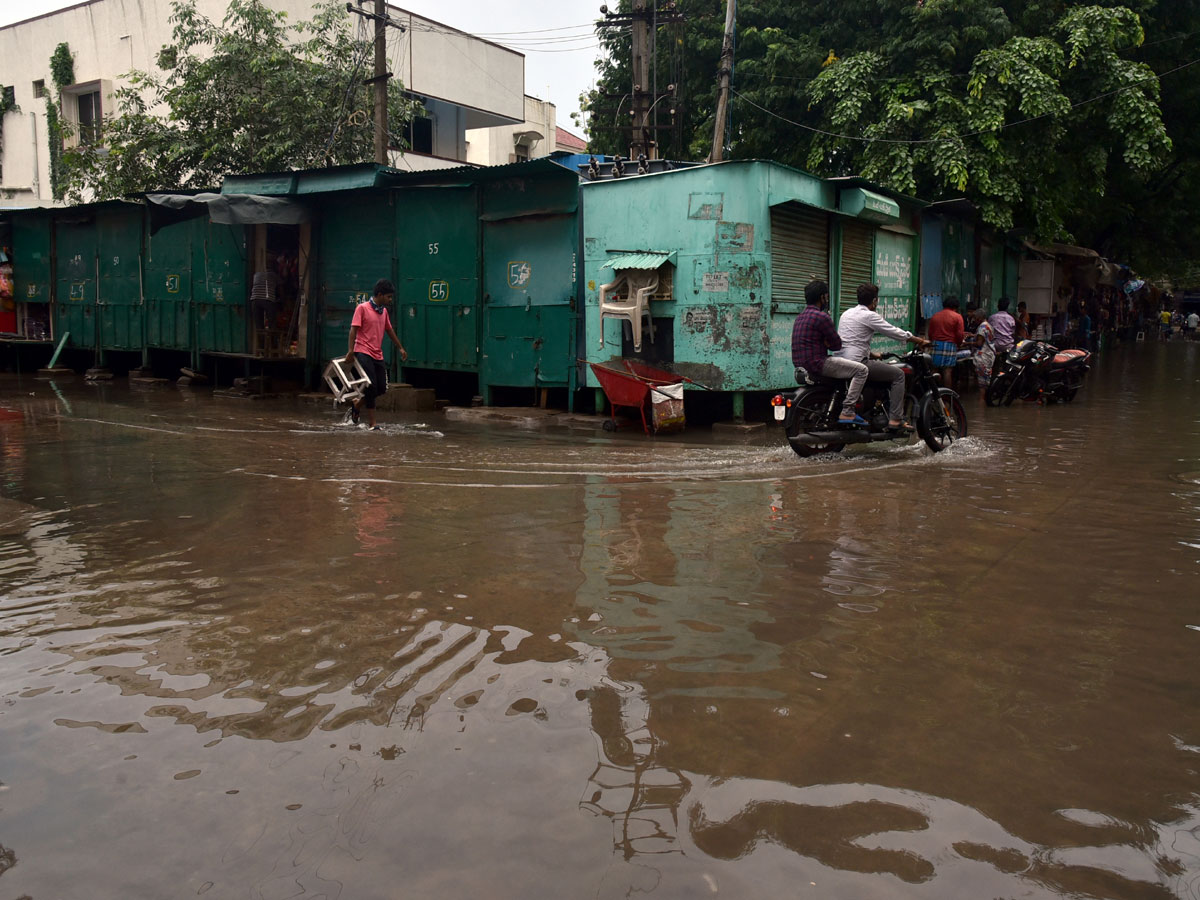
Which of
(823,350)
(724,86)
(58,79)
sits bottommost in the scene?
(823,350)

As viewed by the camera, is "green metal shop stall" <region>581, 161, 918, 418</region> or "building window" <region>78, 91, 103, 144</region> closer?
"green metal shop stall" <region>581, 161, 918, 418</region>

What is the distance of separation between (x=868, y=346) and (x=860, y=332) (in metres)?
0.16

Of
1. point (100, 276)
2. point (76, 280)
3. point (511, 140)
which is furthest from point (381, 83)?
point (511, 140)

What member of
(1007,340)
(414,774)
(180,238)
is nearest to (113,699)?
(414,774)

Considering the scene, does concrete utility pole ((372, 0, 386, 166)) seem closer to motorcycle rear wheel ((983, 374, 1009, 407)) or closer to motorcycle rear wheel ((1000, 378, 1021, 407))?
A: motorcycle rear wheel ((983, 374, 1009, 407))

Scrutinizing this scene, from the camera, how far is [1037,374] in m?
15.0

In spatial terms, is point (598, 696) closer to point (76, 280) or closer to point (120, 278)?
point (120, 278)

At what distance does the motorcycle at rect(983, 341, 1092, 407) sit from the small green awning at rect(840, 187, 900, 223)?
2.94 meters

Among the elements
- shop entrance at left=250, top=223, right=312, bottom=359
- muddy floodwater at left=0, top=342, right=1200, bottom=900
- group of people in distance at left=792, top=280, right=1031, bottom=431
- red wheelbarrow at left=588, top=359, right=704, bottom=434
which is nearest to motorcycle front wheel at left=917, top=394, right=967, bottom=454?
group of people in distance at left=792, top=280, right=1031, bottom=431

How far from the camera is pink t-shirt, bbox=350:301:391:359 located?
11328mm

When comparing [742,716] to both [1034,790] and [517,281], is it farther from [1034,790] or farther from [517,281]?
[517,281]

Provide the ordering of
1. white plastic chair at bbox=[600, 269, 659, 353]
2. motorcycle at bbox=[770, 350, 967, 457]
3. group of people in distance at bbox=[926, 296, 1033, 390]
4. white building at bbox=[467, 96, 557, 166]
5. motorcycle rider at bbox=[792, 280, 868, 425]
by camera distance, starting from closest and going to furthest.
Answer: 1. motorcycle rider at bbox=[792, 280, 868, 425]
2. motorcycle at bbox=[770, 350, 967, 457]
3. white plastic chair at bbox=[600, 269, 659, 353]
4. group of people in distance at bbox=[926, 296, 1033, 390]
5. white building at bbox=[467, 96, 557, 166]

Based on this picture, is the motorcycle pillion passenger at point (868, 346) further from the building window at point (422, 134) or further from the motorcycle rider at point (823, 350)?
the building window at point (422, 134)

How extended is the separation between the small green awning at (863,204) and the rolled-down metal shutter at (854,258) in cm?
41
